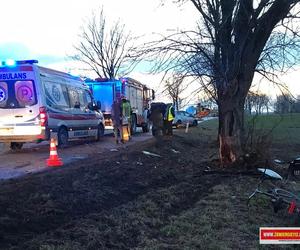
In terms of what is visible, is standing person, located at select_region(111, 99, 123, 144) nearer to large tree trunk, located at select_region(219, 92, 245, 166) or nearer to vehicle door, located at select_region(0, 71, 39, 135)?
vehicle door, located at select_region(0, 71, 39, 135)

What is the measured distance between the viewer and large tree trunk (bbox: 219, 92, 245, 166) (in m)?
12.4

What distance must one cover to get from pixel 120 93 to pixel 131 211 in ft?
64.8

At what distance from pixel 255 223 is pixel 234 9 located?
6.56 meters

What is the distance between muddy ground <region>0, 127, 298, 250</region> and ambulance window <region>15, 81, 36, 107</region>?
19.0ft

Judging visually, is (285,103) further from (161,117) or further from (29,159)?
(161,117)

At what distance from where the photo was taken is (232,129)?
12.5m

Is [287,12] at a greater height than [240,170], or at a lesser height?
greater

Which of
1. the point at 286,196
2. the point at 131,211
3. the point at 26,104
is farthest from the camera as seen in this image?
the point at 26,104

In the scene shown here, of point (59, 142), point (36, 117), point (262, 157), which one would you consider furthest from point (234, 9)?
point (59, 142)

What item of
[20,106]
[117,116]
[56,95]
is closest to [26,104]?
[20,106]

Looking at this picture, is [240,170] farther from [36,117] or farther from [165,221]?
[36,117]

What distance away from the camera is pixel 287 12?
11750 mm

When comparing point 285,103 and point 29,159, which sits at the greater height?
point 285,103

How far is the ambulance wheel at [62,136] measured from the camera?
17672 mm
